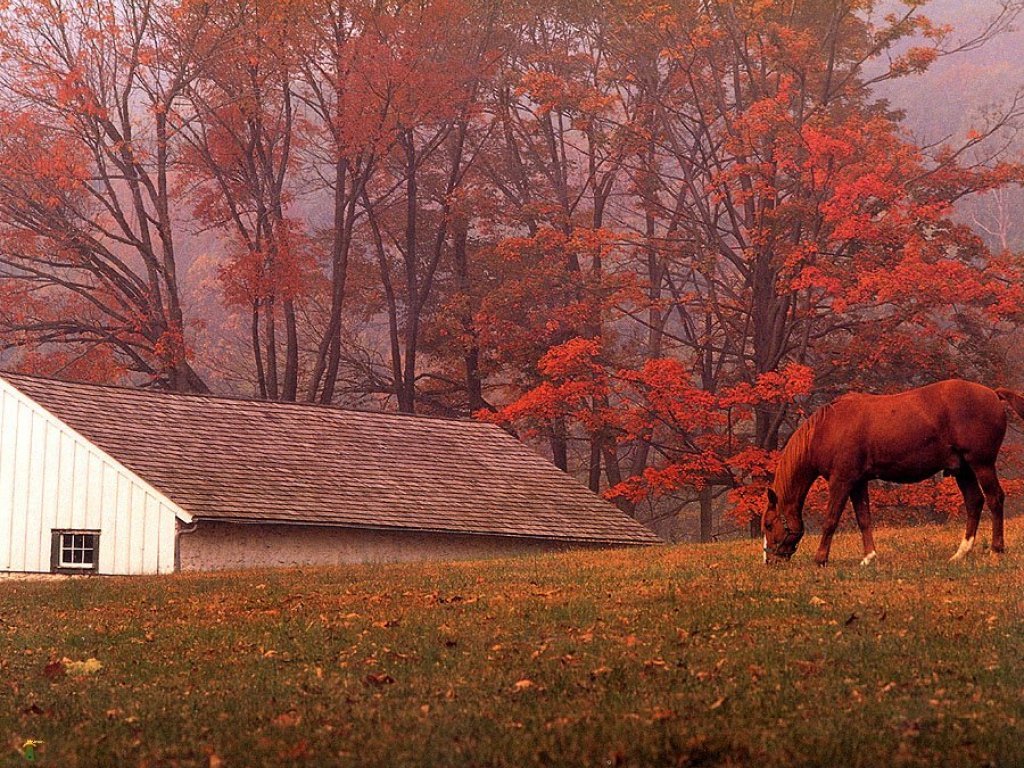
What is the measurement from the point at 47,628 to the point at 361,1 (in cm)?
3531

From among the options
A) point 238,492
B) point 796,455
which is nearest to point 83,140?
point 238,492

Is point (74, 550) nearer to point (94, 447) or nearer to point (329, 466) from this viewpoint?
point (94, 447)

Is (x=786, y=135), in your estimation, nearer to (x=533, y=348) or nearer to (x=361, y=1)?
(x=533, y=348)

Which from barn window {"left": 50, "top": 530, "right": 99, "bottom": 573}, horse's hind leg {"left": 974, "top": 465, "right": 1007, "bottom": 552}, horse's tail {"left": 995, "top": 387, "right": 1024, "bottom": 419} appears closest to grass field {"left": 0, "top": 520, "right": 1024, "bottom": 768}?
horse's hind leg {"left": 974, "top": 465, "right": 1007, "bottom": 552}

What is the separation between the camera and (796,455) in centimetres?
1939

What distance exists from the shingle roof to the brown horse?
1406 cm

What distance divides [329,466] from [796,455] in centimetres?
1748

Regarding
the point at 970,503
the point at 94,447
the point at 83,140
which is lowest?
the point at 970,503

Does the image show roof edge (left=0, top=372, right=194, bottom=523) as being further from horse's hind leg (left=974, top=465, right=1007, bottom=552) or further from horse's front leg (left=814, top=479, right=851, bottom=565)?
horse's hind leg (left=974, top=465, right=1007, bottom=552)

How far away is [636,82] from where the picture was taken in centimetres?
4753

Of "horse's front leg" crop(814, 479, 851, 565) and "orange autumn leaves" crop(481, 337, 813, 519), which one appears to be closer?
"horse's front leg" crop(814, 479, 851, 565)

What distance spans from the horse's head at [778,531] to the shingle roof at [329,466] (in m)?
13.9

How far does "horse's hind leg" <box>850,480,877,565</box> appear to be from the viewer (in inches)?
741


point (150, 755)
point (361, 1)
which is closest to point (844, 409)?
point (150, 755)
